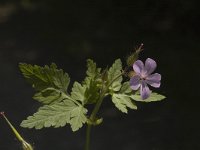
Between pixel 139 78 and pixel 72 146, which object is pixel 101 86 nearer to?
pixel 139 78

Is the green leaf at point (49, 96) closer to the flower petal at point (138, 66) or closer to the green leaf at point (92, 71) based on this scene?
the green leaf at point (92, 71)

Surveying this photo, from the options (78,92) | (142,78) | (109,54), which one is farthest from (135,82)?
(109,54)

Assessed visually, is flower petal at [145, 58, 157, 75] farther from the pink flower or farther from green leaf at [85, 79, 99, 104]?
green leaf at [85, 79, 99, 104]

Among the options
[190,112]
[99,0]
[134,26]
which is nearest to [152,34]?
[134,26]

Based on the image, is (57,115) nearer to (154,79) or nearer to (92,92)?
(92,92)

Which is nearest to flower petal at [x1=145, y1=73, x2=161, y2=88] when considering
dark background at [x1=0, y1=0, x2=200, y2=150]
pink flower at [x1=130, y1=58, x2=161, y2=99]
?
pink flower at [x1=130, y1=58, x2=161, y2=99]

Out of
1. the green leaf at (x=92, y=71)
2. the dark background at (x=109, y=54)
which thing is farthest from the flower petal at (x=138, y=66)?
the dark background at (x=109, y=54)
